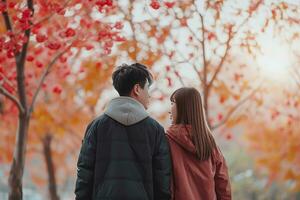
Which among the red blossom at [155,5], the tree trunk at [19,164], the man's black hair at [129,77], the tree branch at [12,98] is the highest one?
the red blossom at [155,5]

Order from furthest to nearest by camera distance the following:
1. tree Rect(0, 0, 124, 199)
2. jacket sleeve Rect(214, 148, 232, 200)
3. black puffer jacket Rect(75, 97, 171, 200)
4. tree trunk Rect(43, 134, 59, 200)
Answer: tree trunk Rect(43, 134, 59, 200), tree Rect(0, 0, 124, 199), jacket sleeve Rect(214, 148, 232, 200), black puffer jacket Rect(75, 97, 171, 200)

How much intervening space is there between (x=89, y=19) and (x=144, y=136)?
563cm

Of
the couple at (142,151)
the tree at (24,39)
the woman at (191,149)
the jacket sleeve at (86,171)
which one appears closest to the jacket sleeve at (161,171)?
the couple at (142,151)

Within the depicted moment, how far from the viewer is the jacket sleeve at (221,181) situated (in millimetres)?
4102

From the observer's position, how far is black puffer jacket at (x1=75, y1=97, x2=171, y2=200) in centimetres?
370

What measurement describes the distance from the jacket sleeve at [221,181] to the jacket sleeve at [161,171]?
0.46 metres

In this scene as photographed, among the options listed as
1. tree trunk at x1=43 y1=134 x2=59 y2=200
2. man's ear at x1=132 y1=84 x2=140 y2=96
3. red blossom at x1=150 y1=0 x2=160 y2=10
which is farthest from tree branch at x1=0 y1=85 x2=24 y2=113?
tree trunk at x1=43 y1=134 x2=59 y2=200

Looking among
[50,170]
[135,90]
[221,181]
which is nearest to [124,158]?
[135,90]

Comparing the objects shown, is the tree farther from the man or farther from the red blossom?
the man

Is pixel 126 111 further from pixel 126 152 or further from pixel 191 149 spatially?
pixel 191 149

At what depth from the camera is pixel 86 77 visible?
538 inches

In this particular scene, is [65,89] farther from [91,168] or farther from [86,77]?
[91,168]

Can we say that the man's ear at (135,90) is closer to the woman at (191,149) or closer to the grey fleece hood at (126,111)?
the grey fleece hood at (126,111)

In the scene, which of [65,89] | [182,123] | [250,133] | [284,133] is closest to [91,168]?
[182,123]
